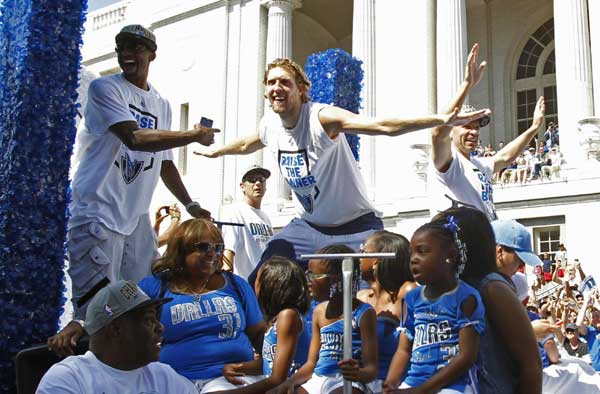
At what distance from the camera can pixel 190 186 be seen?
30266 millimetres

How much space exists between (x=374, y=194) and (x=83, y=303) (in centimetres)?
2050

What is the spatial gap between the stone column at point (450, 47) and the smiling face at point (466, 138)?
58.6ft

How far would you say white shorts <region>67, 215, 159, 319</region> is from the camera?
4.89 m

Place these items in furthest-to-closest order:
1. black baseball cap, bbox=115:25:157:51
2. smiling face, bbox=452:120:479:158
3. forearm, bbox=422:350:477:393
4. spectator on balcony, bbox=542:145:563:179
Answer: spectator on balcony, bbox=542:145:563:179 → smiling face, bbox=452:120:479:158 → black baseball cap, bbox=115:25:157:51 → forearm, bbox=422:350:477:393

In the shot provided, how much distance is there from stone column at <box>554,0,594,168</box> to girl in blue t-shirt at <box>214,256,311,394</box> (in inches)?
707

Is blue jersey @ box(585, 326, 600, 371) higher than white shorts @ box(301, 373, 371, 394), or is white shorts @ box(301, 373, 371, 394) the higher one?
white shorts @ box(301, 373, 371, 394)

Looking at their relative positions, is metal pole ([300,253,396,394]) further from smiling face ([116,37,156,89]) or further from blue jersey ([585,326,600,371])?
blue jersey ([585,326,600,371])

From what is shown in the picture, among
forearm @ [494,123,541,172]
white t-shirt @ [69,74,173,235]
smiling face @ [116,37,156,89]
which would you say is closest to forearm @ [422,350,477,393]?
white t-shirt @ [69,74,173,235]

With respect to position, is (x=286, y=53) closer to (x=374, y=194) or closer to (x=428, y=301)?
(x=374, y=194)

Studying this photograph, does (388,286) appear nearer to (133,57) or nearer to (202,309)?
(202,309)

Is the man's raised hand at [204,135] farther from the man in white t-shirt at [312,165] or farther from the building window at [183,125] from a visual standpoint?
the building window at [183,125]

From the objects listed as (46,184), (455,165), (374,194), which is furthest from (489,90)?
(46,184)

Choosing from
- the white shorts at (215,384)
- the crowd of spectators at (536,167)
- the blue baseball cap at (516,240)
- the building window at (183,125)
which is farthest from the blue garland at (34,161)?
the building window at (183,125)

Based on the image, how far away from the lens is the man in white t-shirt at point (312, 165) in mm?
5395
